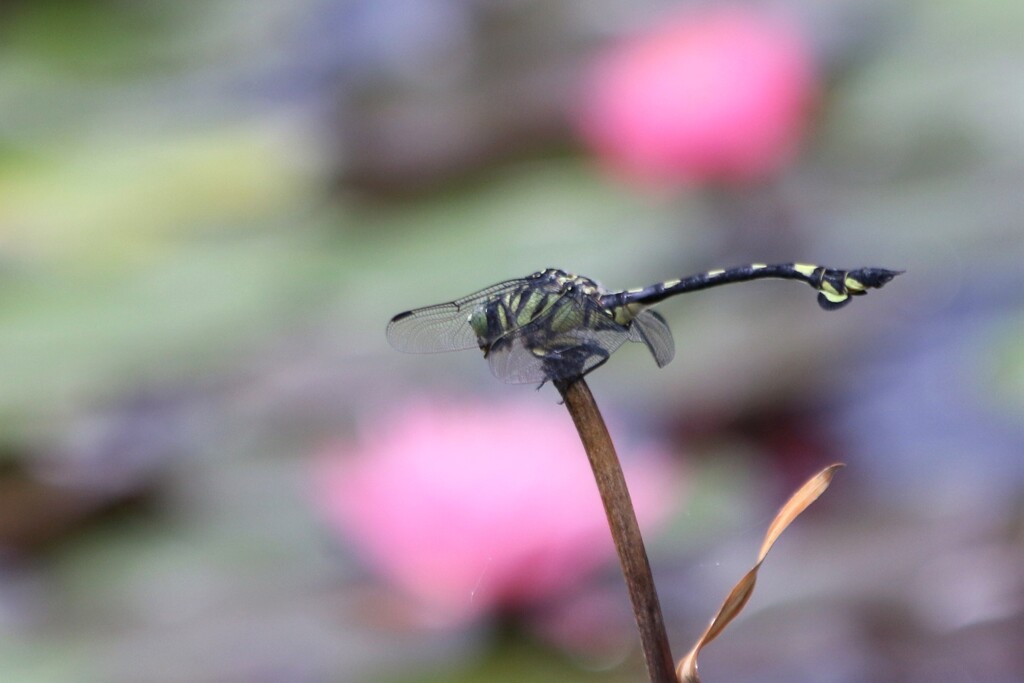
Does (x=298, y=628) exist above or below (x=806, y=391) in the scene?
below

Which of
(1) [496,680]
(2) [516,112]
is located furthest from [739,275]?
(2) [516,112]

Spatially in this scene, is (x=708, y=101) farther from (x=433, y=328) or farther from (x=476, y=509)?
(x=433, y=328)

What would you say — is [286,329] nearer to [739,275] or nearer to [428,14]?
[428,14]

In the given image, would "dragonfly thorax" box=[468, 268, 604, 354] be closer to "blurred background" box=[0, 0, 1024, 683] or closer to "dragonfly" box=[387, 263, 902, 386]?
"dragonfly" box=[387, 263, 902, 386]

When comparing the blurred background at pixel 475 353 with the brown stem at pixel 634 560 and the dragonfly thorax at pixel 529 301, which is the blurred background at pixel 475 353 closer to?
the dragonfly thorax at pixel 529 301

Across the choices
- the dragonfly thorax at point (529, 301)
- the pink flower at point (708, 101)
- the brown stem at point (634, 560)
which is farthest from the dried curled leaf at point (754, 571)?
the pink flower at point (708, 101)

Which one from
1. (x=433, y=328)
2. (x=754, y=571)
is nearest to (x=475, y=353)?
(x=433, y=328)
